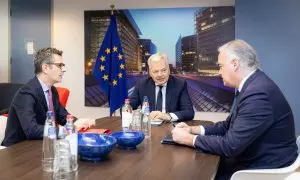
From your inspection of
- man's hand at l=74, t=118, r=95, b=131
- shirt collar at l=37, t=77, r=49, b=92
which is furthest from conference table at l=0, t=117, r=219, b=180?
shirt collar at l=37, t=77, r=49, b=92

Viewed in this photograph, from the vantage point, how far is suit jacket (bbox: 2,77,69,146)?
2154mm

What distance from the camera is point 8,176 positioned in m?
1.44

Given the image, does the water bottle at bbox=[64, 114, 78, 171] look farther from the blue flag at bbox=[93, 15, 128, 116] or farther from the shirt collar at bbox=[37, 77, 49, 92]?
the blue flag at bbox=[93, 15, 128, 116]

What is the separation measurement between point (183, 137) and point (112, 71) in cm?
293

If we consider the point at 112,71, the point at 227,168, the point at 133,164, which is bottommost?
the point at 227,168

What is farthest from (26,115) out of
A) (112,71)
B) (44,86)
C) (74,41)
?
(74,41)

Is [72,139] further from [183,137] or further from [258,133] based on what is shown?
[258,133]

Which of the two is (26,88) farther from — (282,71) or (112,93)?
(282,71)

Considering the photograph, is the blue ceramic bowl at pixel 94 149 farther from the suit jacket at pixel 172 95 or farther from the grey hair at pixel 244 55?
the suit jacket at pixel 172 95

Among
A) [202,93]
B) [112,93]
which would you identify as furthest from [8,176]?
[202,93]

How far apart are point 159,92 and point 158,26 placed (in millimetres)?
1960

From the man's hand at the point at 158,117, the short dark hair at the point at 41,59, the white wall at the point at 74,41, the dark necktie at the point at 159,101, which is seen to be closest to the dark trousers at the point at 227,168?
the man's hand at the point at 158,117

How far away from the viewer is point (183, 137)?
6.59 feet

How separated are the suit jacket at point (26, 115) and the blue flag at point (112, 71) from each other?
7.71ft
